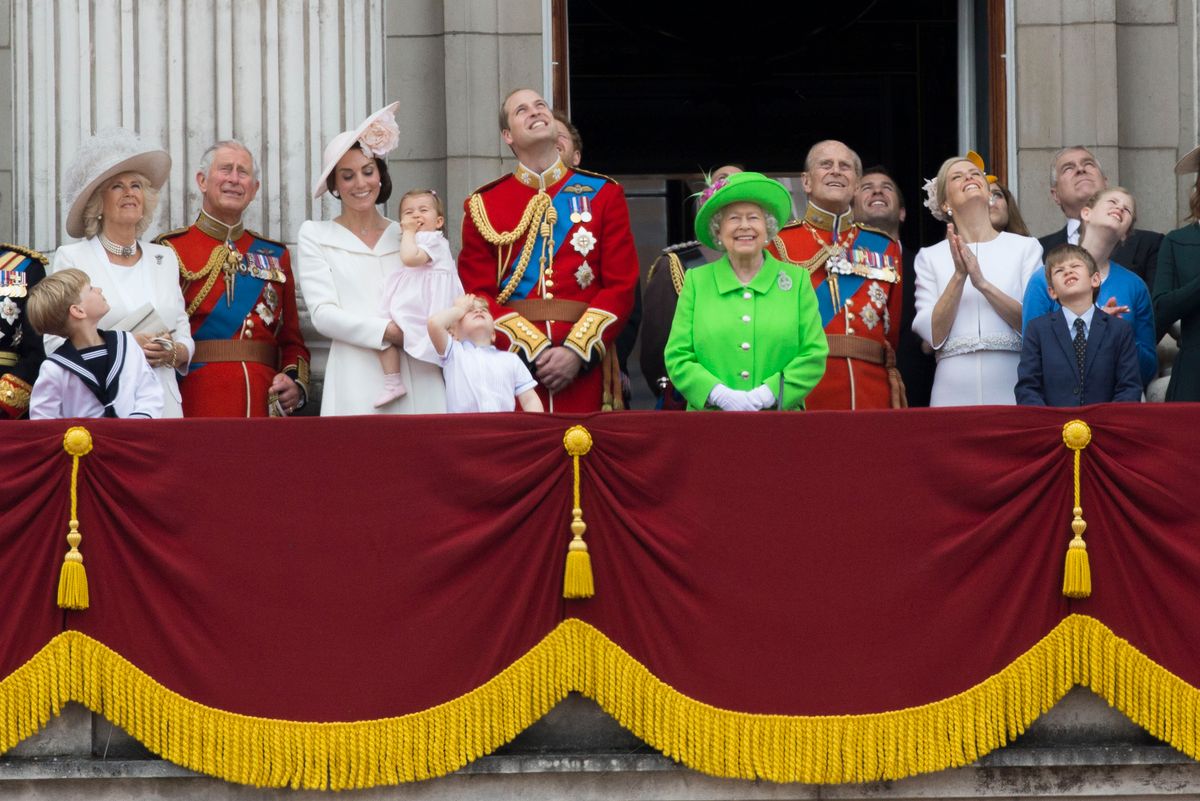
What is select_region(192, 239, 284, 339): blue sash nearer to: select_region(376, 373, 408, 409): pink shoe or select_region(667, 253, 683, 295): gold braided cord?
select_region(376, 373, 408, 409): pink shoe

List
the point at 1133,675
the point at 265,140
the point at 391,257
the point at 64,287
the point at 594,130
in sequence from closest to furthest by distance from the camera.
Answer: the point at 1133,675
the point at 64,287
the point at 391,257
the point at 265,140
the point at 594,130

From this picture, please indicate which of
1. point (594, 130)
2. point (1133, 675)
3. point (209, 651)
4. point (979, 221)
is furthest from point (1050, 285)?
point (594, 130)

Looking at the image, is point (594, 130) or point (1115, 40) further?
point (594, 130)

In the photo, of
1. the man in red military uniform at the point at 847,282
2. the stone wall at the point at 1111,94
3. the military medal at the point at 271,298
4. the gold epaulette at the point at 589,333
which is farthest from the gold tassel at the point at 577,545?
the stone wall at the point at 1111,94

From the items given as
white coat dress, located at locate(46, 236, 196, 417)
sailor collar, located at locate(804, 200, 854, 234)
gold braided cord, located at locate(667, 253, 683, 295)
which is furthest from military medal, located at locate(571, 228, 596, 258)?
white coat dress, located at locate(46, 236, 196, 417)

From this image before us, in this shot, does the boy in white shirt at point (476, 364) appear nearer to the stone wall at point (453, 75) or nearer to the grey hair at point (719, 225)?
the grey hair at point (719, 225)

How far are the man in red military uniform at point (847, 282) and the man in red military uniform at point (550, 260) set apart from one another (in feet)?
2.38

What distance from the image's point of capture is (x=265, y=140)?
35.3 feet

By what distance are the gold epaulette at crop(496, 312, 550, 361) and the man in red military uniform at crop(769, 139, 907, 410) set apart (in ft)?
3.49

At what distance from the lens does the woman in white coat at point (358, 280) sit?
891cm

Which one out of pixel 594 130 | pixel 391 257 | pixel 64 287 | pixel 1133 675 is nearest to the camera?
pixel 1133 675

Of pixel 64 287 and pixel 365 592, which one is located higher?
pixel 64 287

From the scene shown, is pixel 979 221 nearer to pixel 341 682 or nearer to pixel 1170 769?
pixel 1170 769

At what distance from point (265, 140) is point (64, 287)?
102 inches
